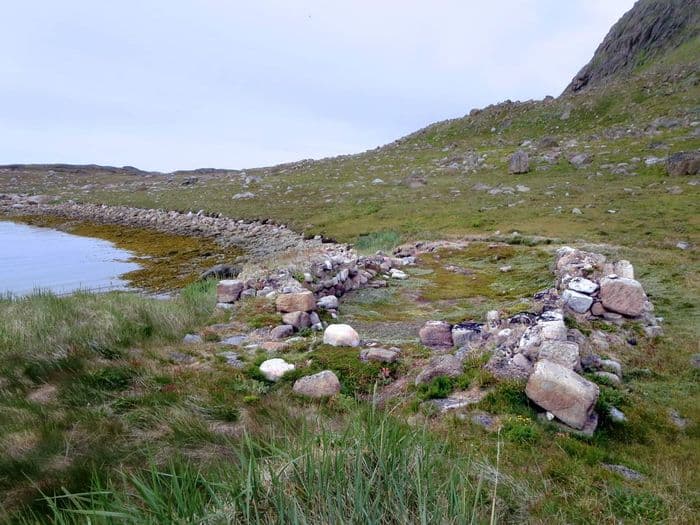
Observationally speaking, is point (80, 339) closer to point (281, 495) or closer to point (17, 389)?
point (17, 389)

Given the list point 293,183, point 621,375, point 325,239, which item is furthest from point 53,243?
point 621,375

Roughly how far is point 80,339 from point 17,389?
138 cm

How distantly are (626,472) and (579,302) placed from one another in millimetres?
4199

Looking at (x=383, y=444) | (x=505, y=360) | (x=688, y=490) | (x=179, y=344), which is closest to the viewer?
(x=383, y=444)

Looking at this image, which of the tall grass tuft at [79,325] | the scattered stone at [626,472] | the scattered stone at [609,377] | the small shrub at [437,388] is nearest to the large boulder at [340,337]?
the small shrub at [437,388]

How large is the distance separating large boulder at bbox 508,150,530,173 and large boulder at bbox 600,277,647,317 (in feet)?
86.4

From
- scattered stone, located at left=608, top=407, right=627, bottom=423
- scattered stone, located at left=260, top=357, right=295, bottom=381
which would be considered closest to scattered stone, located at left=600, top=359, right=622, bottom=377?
scattered stone, located at left=608, top=407, right=627, bottom=423

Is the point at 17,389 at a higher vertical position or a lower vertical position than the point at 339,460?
lower

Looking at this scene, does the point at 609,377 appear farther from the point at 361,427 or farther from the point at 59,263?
the point at 59,263

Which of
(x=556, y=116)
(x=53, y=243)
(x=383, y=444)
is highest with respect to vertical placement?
(x=556, y=116)

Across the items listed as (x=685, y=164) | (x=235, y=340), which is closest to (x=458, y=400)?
(x=235, y=340)

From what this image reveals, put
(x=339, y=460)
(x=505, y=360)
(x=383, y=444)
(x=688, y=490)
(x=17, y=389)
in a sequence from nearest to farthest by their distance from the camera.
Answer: (x=339, y=460) → (x=383, y=444) → (x=688, y=490) → (x=17, y=389) → (x=505, y=360)

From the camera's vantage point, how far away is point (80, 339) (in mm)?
6523

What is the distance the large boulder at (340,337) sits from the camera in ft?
23.0
